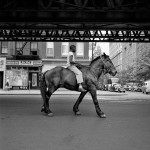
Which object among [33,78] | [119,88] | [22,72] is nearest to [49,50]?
[33,78]

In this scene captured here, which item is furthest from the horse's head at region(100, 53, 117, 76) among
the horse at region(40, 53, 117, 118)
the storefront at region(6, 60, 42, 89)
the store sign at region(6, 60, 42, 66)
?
the store sign at region(6, 60, 42, 66)

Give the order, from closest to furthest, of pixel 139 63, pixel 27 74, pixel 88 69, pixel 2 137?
1. pixel 2 137
2. pixel 88 69
3. pixel 27 74
4. pixel 139 63

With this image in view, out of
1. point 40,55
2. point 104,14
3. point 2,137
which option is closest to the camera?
point 2,137

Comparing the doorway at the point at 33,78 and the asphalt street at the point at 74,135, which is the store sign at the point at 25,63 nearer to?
the doorway at the point at 33,78

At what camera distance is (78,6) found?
13.1m

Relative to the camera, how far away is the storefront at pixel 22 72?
4078 cm

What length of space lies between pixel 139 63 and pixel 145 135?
156 feet

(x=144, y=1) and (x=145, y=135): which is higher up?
(x=144, y=1)

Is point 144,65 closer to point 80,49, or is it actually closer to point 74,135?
point 80,49

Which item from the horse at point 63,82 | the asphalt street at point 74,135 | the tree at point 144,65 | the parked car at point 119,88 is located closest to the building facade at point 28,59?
the parked car at point 119,88

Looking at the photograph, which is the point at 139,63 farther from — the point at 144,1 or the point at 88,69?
the point at 88,69

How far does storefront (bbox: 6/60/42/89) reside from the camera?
4078 cm

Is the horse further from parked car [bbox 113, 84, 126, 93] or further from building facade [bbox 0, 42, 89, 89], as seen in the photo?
parked car [bbox 113, 84, 126, 93]

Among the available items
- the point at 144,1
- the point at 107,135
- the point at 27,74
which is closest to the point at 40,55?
the point at 27,74
